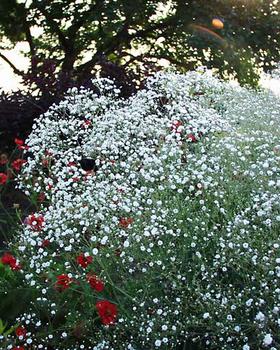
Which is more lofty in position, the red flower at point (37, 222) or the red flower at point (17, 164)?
the red flower at point (17, 164)

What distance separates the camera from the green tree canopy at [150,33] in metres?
12.2

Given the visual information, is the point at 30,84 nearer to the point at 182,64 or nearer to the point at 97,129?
the point at 97,129

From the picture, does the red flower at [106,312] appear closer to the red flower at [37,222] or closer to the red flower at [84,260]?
the red flower at [84,260]

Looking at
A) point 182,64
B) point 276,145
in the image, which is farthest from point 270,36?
point 276,145

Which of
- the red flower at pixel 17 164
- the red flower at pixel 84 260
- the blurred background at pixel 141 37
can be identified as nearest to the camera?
the red flower at pixel 84 260

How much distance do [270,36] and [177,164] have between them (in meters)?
8.96

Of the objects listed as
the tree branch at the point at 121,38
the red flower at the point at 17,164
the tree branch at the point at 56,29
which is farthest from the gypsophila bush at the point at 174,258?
the tree branch at the point at 56,29

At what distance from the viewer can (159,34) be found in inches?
555

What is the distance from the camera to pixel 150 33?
1430cm

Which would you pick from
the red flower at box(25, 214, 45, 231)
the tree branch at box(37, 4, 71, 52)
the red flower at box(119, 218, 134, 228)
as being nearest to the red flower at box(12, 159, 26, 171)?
the red flower at box(25, 214, 45, 231)

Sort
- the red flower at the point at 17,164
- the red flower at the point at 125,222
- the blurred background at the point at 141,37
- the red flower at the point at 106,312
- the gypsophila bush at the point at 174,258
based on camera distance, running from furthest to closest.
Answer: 1. the blurred background at the point at 141,37
2. the red flower at the point at 17,164
3. the red flower at the point at 125,222
4. the red flower at the point at 106,312
5. the gypsophila bush at the point at 174,258

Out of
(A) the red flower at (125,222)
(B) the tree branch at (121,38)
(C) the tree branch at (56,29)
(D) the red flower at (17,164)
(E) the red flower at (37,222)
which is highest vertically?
(B) the tree branch at (121,38)

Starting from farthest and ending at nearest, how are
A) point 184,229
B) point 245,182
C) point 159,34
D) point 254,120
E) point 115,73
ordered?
point 159,34
point 115,73
point 254,120
point 245,182
point 184,229

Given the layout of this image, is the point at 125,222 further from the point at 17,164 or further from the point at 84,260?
the point at 17,164
